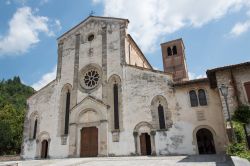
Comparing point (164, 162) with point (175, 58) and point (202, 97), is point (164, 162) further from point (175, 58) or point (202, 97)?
point (175, 58)

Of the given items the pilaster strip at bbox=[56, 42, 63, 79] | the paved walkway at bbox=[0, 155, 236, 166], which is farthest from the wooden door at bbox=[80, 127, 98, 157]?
the pilaster strip at bbox=[56, 42, 63, 79]

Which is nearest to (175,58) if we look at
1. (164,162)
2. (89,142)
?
(89,142)

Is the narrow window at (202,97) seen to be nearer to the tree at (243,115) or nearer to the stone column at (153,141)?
the tree at (243,115)

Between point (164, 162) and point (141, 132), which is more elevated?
point (141, 132)

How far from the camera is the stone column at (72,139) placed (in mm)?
19406

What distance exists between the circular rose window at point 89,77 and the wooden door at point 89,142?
3.95 metres

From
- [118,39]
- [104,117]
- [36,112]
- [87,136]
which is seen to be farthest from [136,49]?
[36,112]

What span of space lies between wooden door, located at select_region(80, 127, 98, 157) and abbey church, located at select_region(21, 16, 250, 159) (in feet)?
0.28

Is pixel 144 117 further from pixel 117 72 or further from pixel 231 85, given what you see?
pixel 231 85

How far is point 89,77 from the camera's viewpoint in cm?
2209

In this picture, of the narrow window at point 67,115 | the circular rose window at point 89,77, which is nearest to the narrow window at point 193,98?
the circular rose window at point 89,77

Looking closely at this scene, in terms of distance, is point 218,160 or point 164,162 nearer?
point 218,160

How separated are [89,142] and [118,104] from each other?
4313 millimetres

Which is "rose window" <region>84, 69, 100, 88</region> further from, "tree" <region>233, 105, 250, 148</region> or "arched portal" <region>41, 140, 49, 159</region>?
"tree" <region>233, 105, 250, 148</region>
